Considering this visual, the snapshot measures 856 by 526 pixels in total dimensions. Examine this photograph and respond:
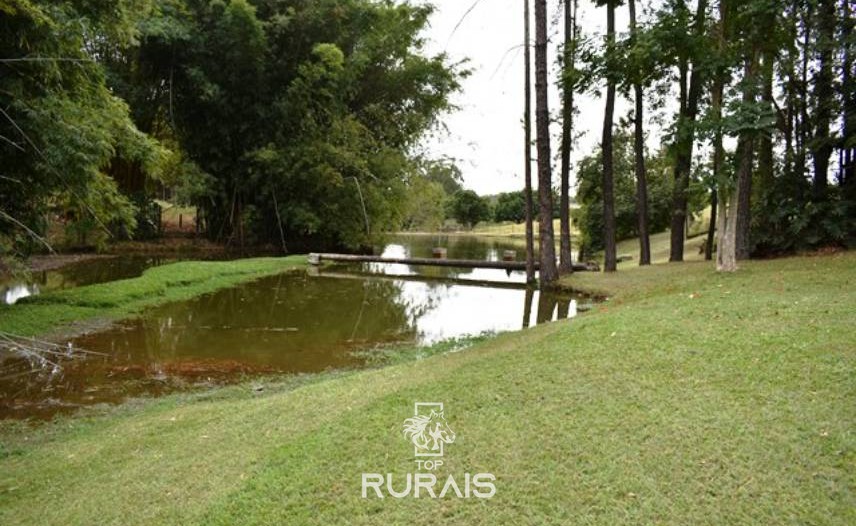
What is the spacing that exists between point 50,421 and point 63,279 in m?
11.5

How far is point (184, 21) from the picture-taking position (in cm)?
2070

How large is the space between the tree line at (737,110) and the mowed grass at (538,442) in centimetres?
432

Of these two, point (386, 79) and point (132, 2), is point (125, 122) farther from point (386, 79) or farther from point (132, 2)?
point (386, 79)

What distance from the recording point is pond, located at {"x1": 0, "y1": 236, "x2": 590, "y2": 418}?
673 cm

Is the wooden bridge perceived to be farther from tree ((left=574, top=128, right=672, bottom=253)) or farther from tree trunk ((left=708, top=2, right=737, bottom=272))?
tree trunk ((left=708, top=2, right=737, bottom=272))

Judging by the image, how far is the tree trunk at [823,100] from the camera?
475 inches

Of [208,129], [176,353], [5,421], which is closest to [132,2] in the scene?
[176,353]

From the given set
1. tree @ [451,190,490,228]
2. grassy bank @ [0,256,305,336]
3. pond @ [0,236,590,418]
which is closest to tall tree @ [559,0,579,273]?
pond @ [0,236,590,418]

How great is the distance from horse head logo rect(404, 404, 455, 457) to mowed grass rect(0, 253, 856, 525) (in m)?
0.07

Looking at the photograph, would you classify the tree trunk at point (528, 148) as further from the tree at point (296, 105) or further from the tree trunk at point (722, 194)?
the tree at point (296, 105)

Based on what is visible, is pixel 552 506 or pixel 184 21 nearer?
pixel 552 506

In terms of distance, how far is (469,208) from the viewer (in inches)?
2249

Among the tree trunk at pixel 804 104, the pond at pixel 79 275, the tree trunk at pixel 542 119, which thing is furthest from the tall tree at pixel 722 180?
the pond at pixel 79 275

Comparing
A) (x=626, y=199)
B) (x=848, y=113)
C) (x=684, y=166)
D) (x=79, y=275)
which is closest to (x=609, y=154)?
(x=684, y=166)
